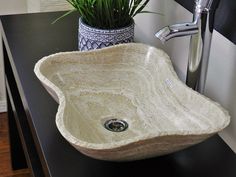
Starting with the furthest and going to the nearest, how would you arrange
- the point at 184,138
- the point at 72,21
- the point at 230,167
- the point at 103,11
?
the point at 72,21
the point at 103,11
the point at 230,167
the point at 184,138

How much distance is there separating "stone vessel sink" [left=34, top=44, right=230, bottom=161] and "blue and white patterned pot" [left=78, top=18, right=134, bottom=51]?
6 cm

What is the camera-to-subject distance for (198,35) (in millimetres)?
957

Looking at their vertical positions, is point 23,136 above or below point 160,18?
below

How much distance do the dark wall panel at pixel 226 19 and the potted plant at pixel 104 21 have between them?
0.85 ft

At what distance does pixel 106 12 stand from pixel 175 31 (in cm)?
30

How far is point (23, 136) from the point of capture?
1.39 metres

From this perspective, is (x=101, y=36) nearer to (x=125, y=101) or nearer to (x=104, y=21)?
(x=104, y=21)

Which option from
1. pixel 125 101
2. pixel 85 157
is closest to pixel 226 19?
pixel 125 101

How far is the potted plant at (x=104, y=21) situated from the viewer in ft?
3.83

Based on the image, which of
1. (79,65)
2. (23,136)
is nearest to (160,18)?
(79,65)

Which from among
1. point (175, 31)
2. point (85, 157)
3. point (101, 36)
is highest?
point (175, 31)

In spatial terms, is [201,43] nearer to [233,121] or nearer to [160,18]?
[233,121]

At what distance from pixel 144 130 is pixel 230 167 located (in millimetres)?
213

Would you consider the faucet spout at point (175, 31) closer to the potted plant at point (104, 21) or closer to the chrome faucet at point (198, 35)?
the chrome faucet at point (198, 35)
